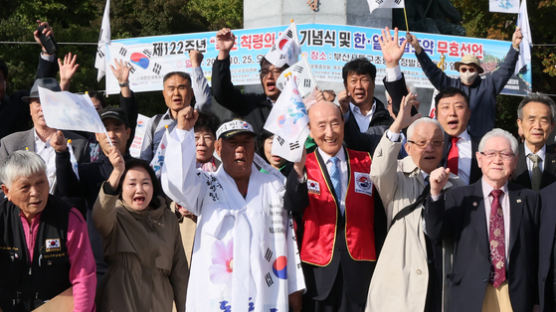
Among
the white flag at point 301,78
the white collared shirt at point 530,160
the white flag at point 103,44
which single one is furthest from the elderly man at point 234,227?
the white flag at point 103,44

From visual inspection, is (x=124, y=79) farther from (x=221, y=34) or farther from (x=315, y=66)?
(x=315, y=66)

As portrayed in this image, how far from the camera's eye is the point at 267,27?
11.9m

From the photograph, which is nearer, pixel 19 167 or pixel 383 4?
pixel 19 167

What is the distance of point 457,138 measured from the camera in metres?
6.98

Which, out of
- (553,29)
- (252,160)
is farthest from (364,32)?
(553,29)

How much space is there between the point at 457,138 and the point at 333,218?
1.61 metres

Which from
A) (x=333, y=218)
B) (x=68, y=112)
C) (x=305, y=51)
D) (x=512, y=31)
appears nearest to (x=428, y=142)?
(x=333, y=218)

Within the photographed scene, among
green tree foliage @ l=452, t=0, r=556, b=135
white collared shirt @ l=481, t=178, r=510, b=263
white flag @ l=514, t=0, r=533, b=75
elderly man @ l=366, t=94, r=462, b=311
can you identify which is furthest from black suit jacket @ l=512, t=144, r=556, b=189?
green tree foliage @ l=452, t=0, r=556, b=135

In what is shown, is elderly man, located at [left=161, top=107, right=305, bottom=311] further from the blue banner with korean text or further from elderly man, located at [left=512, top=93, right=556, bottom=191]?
the blue banner with korean text

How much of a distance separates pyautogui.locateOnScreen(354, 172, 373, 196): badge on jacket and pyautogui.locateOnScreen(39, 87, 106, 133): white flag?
6.01ft

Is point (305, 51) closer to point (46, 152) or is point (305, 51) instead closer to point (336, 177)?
point (46, 152)

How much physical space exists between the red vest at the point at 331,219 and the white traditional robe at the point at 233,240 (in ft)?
0.59

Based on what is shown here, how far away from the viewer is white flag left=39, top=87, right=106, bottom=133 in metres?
5.89

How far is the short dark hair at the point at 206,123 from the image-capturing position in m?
7.12
